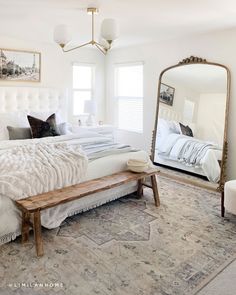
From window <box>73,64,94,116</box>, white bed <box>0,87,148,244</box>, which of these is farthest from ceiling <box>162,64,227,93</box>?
window <box>73,64,94,116</box>

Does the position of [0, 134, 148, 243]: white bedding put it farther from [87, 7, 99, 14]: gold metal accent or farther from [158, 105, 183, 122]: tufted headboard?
[87, 7, 99, 14]: gold metal accent

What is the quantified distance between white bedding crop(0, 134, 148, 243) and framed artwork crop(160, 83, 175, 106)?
4.83ft

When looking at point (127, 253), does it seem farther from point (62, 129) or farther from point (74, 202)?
point (62, 129)

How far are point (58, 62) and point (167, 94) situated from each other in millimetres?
2196

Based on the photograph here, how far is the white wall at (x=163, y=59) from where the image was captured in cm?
407

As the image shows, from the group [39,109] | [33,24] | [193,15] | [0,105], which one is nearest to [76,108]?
[39,109]

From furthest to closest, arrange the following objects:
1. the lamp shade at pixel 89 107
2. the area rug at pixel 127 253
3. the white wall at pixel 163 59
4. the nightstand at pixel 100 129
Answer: the lamp shade at pixel 89 107
the nightstand at pixel 100 129
the white wall at pixel 163 59
the area rug at pixel 127 253

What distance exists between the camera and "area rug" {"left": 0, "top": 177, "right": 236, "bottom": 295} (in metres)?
2.08

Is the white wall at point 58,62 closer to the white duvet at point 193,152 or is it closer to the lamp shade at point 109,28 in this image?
the white duvet at point 193,152

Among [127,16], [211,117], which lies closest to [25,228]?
[127,16]

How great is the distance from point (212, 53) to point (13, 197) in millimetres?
3488

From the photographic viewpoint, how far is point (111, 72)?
605 cm

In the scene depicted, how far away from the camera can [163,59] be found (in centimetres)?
500

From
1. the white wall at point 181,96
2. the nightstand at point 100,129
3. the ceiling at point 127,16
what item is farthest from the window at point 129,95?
the ceiling at point 127,16
